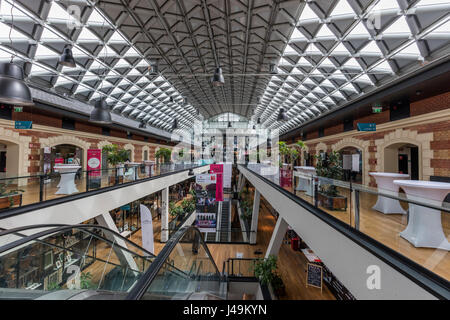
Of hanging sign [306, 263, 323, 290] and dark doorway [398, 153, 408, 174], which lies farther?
dark doorway [398, 153, 408, 174]

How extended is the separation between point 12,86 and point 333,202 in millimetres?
6133

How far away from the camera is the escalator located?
2680mm

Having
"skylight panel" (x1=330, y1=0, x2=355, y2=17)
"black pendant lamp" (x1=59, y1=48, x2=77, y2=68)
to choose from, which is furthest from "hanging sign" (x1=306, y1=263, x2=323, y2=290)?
"black pendant lamp" (x1=59, y1=48, x2=77, y2=68)

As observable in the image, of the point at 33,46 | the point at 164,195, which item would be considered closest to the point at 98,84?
the point at 33,46

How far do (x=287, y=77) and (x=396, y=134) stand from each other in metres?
8.29

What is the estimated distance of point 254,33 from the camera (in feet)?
36.2

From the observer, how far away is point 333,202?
14.2 ft

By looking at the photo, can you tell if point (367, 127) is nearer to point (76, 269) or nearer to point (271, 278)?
point (271, 278)

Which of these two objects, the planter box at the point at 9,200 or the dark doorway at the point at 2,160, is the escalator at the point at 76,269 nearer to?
the planter box at the point at 9,200

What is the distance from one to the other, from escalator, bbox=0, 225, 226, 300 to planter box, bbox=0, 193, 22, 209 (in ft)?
3.90

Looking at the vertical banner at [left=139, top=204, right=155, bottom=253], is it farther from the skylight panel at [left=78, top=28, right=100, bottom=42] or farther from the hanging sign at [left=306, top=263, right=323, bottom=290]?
the skylight panel at [left=78, top=28, right=100, bottom=42]

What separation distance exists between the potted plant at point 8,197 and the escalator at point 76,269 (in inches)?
47.7
